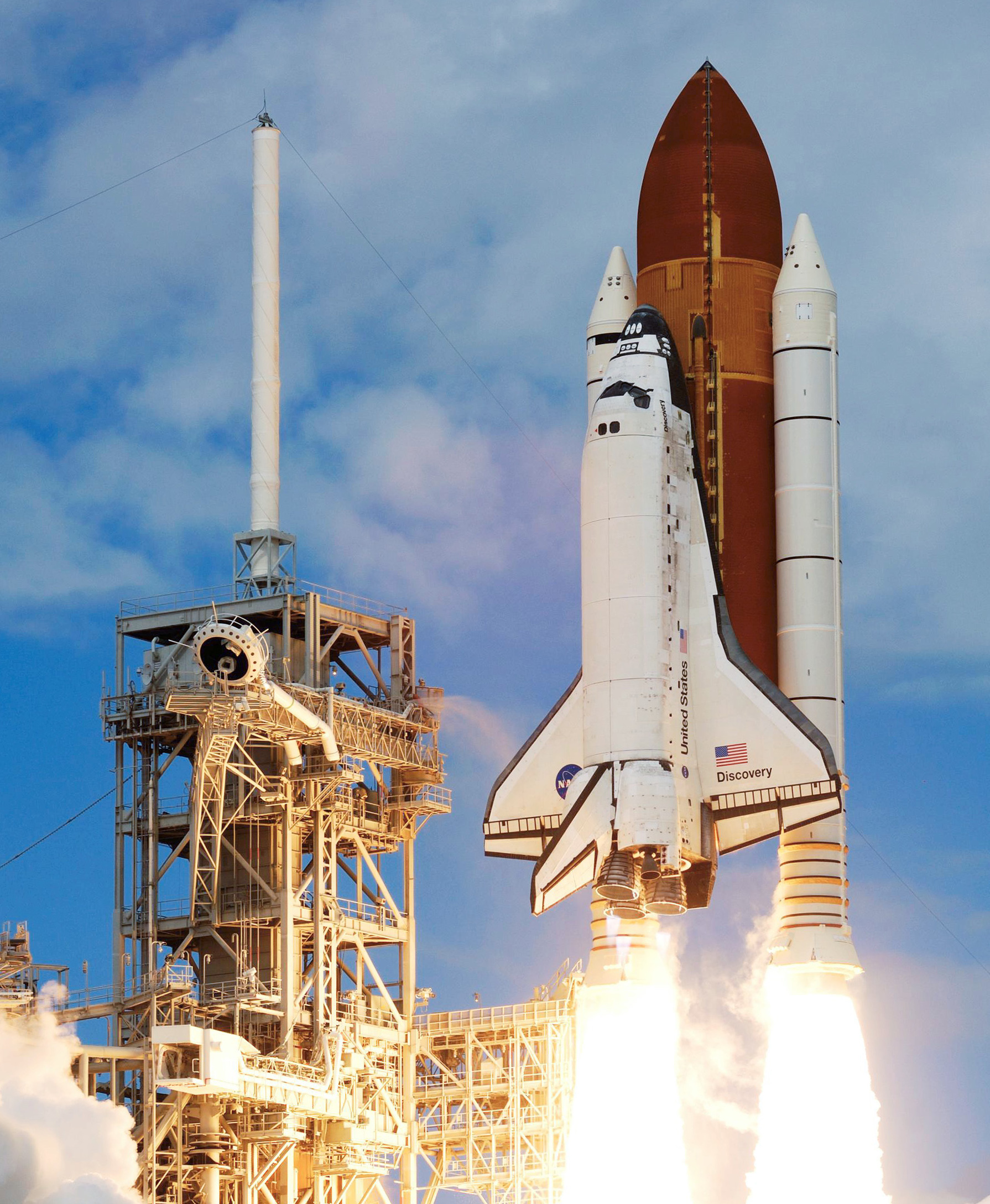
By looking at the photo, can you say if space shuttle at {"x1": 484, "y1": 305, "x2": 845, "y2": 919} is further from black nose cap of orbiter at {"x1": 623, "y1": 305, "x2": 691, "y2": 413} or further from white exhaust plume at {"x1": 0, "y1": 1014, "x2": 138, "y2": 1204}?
white exhaust plume at {"x1": 0, "y1": 1014, "x2": 138, "y2": 1204}

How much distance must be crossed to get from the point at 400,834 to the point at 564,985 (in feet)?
17.0

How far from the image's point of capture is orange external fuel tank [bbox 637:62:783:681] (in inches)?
2074

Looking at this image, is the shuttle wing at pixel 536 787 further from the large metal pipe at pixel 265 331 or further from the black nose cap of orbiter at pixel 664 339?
the large metal pipe at pixel 265 331

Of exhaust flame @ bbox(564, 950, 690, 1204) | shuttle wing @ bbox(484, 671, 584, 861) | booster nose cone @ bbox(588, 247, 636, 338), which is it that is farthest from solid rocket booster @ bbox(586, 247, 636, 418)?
exhaust flame @ bbox(564, 950, 690, 1204)

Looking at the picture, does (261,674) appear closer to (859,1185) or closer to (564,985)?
(564,985)

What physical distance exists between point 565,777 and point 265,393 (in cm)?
1941

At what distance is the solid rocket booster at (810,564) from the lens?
50094 mm

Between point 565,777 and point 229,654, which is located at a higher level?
point 229,654

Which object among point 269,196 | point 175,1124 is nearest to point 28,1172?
point 175,1124

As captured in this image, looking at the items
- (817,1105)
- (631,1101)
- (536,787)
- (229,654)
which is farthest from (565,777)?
(229,654)

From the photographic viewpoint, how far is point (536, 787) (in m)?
51.2

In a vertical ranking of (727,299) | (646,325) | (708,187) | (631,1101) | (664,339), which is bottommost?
(631,1101)

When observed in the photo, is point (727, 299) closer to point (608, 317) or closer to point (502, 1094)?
point (608, 317)

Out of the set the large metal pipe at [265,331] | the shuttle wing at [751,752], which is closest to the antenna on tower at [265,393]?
the large metal pipe at [265,331]
